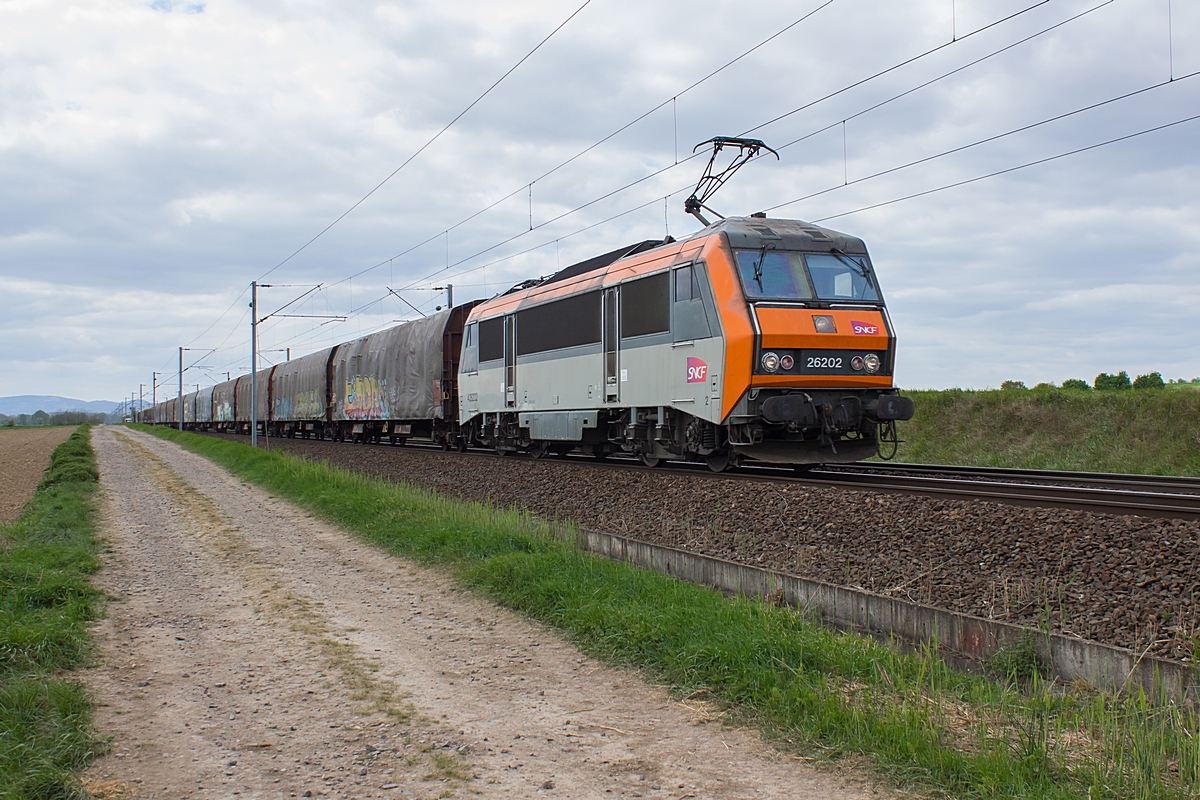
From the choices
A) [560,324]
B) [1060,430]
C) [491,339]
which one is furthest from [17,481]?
[1060,430]

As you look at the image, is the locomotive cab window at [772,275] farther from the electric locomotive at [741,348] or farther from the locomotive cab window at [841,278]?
the locomotive cab window at [841,278]

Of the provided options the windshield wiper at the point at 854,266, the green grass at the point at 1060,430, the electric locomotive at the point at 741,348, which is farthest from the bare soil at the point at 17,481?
the green grass at the point at 1060,430

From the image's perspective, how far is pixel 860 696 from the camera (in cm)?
445

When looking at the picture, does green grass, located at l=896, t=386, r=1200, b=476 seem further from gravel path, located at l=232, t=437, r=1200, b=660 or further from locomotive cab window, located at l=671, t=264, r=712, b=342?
gravel path, located at l=232, t=437, r=1200, b=660

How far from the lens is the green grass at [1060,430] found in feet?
57.2

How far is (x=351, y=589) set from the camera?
802 centimetres

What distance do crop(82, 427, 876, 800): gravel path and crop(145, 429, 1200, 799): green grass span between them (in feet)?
A: 0.77

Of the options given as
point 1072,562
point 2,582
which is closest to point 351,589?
point 2,582

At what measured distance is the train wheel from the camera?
1220 centimetres

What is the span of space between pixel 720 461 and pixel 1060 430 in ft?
38.5

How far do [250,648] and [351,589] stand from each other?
2.01m

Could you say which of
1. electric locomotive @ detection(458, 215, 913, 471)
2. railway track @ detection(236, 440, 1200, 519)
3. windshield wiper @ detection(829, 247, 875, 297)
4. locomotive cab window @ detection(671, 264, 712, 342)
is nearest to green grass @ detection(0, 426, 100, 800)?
railway track @ detection(236, 440, 1200, 519)

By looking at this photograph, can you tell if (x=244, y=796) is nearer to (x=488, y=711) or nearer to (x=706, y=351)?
(x=488, y=711)

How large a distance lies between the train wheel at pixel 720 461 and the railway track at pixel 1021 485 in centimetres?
14
